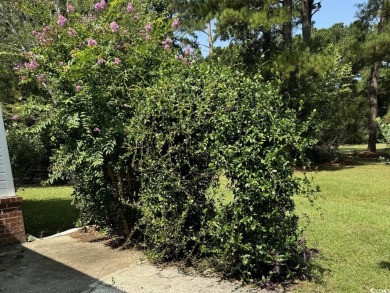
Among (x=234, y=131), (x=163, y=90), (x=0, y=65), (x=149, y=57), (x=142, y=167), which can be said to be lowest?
(x=142, y=167)

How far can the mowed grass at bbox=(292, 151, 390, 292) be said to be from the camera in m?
3.52

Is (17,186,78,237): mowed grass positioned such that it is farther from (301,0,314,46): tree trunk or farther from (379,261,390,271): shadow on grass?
(301,0,314,46): tree trunk

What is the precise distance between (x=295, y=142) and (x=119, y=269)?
236 cm

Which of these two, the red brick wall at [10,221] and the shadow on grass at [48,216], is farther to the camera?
the shadow on grass at [48,216]

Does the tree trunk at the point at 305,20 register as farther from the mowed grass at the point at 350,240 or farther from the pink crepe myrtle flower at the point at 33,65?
the pink crepe myrtle flower at the point at 33,65

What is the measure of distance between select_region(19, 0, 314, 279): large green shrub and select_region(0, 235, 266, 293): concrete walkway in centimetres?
25

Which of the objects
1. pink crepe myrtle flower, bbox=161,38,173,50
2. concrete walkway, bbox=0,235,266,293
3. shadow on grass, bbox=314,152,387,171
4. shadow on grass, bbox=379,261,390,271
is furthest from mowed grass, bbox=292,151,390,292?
shadow on grass, bbox=314,152,387,171

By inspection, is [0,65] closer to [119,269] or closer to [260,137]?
[119,269]

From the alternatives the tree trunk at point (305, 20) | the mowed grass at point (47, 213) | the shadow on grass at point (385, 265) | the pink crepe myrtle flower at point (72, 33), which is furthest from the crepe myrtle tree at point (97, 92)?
the tree trunk at point (305, 20)

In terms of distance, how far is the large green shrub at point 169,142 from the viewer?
3.43 m

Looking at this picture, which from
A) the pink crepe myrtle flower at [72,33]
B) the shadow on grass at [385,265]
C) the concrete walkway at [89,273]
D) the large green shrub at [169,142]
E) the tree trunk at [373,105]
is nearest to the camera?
the large green shrub at [169,142]

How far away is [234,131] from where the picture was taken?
11.6 feet

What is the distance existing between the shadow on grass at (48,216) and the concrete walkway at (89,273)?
1.43m

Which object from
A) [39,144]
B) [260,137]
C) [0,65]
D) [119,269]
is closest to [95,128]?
[119,269]
